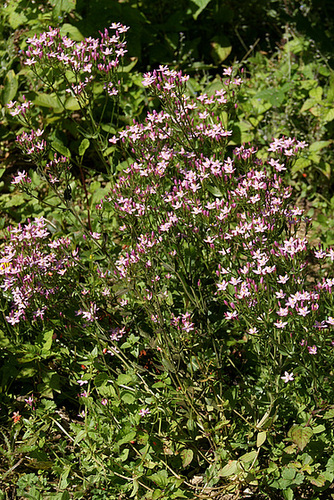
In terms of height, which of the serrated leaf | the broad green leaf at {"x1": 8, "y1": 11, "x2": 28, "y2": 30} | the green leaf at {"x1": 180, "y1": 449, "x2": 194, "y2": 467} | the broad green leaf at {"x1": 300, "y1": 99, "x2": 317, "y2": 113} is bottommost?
the green leaf at {"x1": 180, "y1": 449, "x2": 194, "y2": 467}

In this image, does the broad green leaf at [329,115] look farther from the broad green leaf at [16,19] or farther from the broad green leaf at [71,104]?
the broad green leaf at [16,19]

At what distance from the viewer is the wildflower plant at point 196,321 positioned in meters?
2.49

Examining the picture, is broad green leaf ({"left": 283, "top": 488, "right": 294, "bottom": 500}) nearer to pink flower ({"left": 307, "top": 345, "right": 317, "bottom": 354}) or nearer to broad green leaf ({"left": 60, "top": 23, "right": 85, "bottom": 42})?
pink flower ({"left": 307, "top": 345, "right": 317, "bottom": 354})

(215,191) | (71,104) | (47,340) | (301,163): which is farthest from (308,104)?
(47,340)

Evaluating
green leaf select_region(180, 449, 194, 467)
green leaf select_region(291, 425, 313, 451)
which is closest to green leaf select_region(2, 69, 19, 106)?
green leaf select_region(180, 449, 194, 467)

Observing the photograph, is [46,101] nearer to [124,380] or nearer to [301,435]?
[124,380]

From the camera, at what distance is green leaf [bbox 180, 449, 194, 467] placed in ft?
8.53

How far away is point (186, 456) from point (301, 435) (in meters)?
0.53

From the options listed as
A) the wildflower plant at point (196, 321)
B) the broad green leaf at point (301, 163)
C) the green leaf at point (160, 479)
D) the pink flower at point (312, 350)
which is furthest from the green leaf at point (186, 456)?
the broad green leaf at point (301, 163)

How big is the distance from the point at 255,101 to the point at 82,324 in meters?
2.51

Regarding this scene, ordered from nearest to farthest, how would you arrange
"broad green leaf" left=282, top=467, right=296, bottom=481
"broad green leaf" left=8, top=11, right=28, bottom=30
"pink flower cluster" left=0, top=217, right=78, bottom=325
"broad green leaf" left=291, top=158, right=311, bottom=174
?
"broad green leaf" left=282, top=467, right=296, bottom=481 → "pink flower cluster" left=0, top=217, right=78, bottom=325 → "broad green leaf" left=291, top=158, right=311, bottom=174 → "broad green leaf" left=8, top=11, right=28, bottom=30

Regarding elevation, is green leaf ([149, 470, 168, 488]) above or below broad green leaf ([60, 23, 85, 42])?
below

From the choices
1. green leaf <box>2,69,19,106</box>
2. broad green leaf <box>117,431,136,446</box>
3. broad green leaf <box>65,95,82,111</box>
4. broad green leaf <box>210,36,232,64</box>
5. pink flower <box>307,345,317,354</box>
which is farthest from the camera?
broad green leaf <box>210,36,232,64</box>

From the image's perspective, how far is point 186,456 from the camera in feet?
8.65
